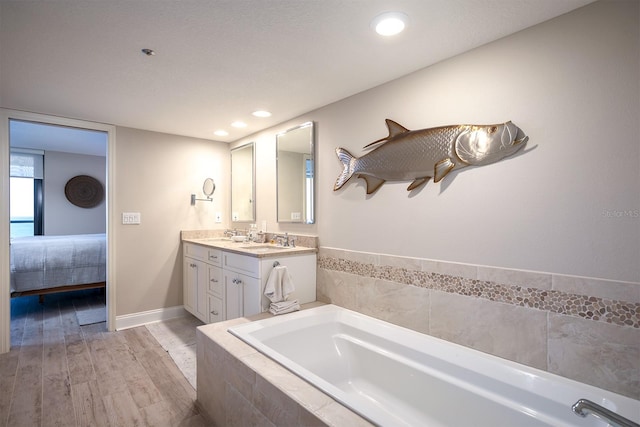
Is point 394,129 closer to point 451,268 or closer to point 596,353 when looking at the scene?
point 451,268

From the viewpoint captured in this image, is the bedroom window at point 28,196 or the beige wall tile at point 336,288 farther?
the bedroom window at point 28,196

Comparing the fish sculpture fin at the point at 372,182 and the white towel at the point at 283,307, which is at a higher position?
the fish sculpture fin at the point at 372,182

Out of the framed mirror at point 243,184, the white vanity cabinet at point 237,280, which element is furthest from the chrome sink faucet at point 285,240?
the framed mirror at point 243,184

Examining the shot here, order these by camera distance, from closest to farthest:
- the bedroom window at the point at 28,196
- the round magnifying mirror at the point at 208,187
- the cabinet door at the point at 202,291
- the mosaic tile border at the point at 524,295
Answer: the mosaic tile border at the point at 524,295 → the cabinet door at the point at 202,291 → the round magnifying mirror at the point at 208,187 → the bedroom window at the point at 28,196

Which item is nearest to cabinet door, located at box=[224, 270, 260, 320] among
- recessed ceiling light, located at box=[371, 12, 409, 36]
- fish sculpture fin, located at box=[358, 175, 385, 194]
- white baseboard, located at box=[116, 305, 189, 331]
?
fish sculpture fin, located at box=[358, 175, 385, 194]

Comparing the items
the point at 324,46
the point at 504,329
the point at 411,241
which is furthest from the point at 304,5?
the point at 504,329

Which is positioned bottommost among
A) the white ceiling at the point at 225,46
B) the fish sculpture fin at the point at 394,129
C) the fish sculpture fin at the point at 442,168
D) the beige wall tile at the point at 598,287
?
the beige wall tile at the point at 598,287

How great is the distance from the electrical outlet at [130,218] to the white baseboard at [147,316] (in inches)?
38.2

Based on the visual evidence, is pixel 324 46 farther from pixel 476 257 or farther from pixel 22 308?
pixel 22 308

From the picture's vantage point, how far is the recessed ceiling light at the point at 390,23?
1470mm

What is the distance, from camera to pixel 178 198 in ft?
12.0

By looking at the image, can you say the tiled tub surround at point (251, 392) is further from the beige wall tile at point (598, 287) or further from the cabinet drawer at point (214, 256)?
the beige wall tile at point (598, 287)

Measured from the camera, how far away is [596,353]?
137 cm

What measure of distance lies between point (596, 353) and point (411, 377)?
829 mm
